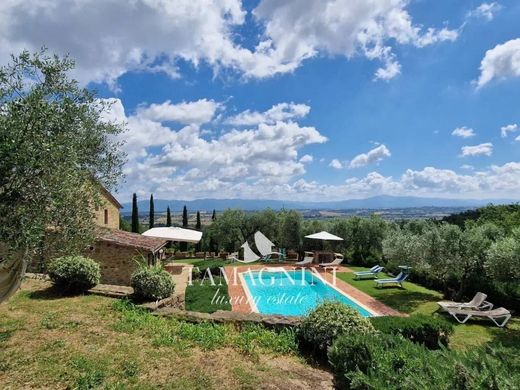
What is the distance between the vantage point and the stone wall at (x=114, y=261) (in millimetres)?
17422

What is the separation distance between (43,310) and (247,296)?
9.81 m

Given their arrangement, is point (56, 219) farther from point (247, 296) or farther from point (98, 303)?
point (247, 296)

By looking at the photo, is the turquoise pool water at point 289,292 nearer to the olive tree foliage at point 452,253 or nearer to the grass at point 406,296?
the grass at point 406,296

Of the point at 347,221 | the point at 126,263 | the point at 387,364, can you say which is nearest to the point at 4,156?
the point at 387,364

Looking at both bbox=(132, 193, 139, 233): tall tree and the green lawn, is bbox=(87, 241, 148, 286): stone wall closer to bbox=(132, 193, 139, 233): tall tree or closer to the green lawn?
the green lawn

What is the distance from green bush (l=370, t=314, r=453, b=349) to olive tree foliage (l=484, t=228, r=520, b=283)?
4.25 metres

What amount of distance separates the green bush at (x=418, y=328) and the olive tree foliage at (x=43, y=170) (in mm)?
6573

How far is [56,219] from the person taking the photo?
6023 mm

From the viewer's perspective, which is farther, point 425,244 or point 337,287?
point 337,287

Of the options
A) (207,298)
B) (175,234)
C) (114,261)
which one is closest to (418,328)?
(207,298)

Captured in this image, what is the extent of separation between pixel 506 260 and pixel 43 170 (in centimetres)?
1305

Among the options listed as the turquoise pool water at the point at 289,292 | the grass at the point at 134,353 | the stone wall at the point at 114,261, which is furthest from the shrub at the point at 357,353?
the stone wall at the point at 114,261

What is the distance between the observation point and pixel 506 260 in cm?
1166

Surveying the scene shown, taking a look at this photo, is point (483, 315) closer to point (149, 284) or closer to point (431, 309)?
point (431, 309)
